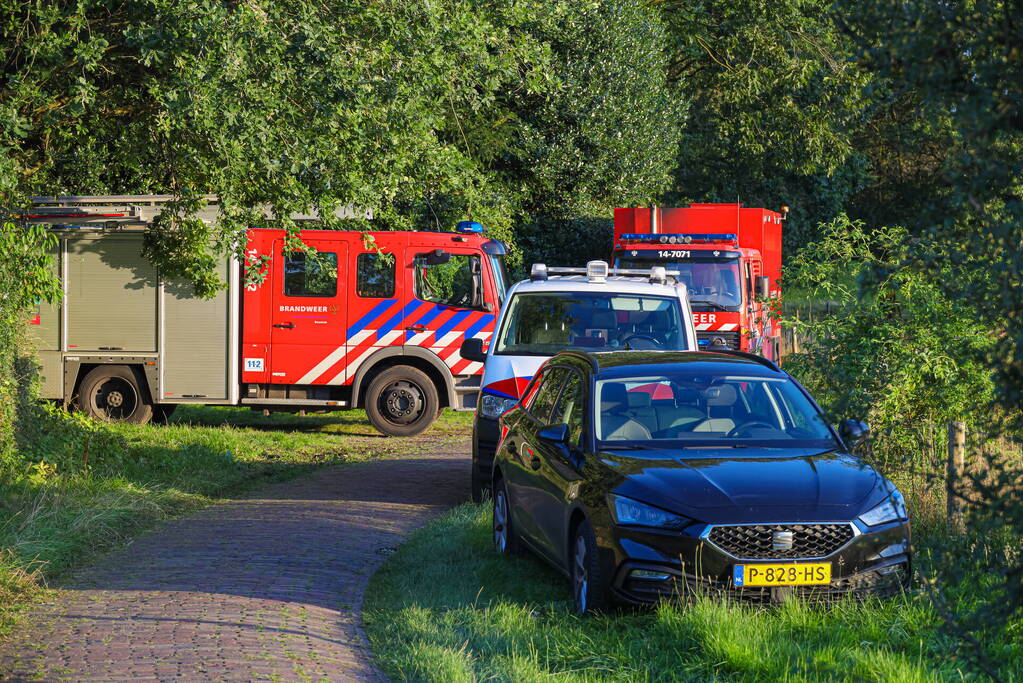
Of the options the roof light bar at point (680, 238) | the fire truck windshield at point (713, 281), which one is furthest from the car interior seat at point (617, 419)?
the roof light bar at point (680, 238)

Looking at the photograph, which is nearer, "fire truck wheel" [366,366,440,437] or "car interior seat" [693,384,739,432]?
"car interior seat" [693,384,739,432]

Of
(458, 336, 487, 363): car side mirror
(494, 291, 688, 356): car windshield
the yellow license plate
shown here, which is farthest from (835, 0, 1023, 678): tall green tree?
(458, 336, 487, 363): car side mirror

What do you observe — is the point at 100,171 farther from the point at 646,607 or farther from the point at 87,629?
the point at 646,607

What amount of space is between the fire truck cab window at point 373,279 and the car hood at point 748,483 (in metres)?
10.5

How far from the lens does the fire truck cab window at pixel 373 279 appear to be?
1778 cm

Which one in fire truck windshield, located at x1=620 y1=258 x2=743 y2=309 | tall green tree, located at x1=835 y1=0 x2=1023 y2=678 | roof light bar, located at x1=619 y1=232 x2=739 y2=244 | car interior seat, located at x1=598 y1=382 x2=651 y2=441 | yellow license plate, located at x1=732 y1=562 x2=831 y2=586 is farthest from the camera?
roof light bar, located at x1=619 y1=232 x2=739 y2=244

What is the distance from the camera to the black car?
22.0 feet

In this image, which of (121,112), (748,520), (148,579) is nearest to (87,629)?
(148,579)

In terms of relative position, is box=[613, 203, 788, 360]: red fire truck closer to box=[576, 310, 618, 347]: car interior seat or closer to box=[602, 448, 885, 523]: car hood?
box=[576, 310, 618, 347]: car interior seat

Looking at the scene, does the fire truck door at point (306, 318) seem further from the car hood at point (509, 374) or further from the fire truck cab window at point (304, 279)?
the car hood at point (509, 374)

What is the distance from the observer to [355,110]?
1220cm

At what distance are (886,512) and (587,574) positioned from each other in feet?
5.43

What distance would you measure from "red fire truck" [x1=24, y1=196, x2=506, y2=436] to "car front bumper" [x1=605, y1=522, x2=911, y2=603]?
11.0m

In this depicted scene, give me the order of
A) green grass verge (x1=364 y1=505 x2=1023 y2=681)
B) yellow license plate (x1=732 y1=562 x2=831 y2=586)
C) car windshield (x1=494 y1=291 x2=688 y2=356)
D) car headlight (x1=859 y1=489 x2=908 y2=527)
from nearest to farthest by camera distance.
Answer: green grass verge (x1=364 y1=505 x2=1023 y2=681) → yellow license plate (x1=732 y1=562 x2=831 y2=586) → car headlight (x1=859 y1=489 x2=908 y2=527) → car windshield (x1=494 y1=291 x2=688 y2=356)
